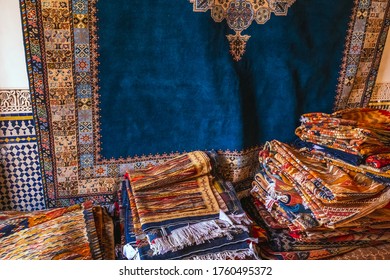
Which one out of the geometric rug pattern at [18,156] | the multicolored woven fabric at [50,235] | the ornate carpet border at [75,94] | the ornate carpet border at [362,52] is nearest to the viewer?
the multicolored woven fabric at [50,235]

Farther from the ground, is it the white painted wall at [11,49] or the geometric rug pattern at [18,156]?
the white painted wall at [11,49]

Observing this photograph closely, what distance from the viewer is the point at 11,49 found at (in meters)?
1.42

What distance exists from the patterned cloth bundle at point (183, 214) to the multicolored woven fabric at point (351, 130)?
1.54ft

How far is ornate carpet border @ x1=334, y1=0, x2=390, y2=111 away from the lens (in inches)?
65.9

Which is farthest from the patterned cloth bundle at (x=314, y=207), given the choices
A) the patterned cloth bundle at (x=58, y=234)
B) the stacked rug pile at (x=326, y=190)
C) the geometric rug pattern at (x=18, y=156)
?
the geometric rug pattern at (x=18, y=156)

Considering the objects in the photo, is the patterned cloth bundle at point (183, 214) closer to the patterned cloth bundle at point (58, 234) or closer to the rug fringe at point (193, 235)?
the rug fringe at point (193, 235)

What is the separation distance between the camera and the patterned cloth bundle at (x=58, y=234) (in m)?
1.21

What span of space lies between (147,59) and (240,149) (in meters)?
0.60

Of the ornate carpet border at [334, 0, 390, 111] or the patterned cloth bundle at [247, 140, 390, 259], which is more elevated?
the ornate carpet border at [334, 0, 390, 111]

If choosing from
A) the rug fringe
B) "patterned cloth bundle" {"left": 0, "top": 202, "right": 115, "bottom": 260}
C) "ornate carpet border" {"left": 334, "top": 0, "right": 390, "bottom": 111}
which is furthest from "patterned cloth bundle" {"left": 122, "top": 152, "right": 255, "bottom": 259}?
"ornate carpet border" {"left": 334, "top": 0, "right": 390, "bottom": 111}

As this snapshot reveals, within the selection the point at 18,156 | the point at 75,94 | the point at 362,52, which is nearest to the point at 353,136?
the point at 362,52

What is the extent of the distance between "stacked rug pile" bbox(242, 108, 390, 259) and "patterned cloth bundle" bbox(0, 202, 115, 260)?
0.67 metres

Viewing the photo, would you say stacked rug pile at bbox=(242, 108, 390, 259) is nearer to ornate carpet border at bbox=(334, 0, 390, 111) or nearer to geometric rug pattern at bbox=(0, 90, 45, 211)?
ornate carpet border at bbox=(334, 0, 390, 111)

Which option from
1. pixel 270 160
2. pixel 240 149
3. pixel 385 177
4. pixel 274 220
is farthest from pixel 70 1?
pixel 385 177
